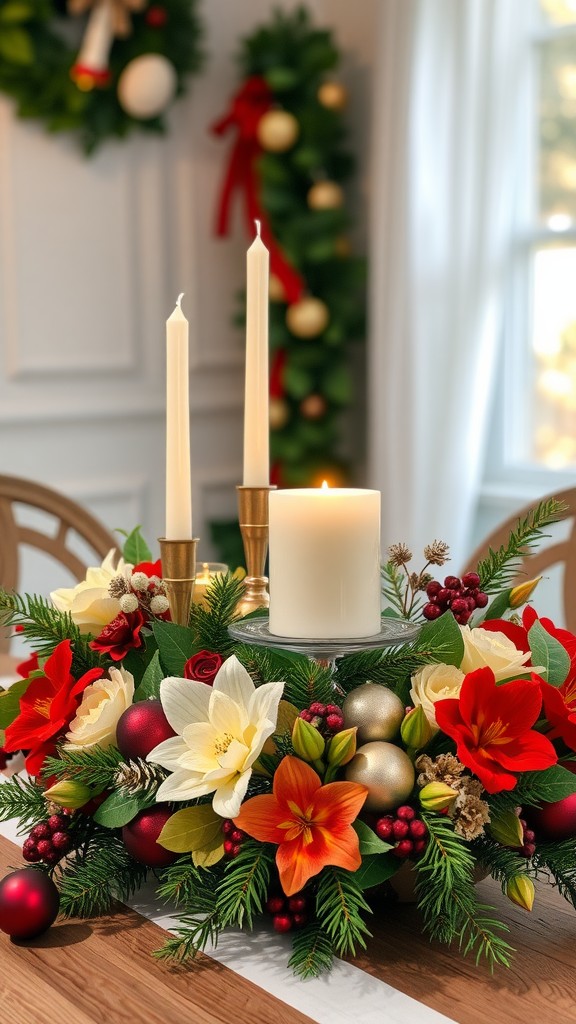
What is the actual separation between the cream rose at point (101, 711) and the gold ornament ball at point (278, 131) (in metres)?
2.29

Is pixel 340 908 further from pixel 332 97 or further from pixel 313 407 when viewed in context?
pixel 332 97

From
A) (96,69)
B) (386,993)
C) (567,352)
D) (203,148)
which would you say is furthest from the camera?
(203,148)

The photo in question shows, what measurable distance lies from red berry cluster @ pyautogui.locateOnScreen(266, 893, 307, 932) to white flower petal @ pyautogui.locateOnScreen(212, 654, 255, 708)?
109mm

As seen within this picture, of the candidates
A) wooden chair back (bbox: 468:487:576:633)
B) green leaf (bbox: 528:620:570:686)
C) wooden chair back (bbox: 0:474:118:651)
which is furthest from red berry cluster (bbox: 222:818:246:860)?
wooden chair back (bbox: 0:474:118:651)

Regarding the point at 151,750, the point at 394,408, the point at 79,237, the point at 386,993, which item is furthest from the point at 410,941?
the point at 79,237

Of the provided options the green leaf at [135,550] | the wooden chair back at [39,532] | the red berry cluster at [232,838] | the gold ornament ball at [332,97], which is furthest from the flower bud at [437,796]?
the gold ornament ball at [332,97]

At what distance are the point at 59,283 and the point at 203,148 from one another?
566 mm

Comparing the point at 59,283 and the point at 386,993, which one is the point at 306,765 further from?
the point at 59,283

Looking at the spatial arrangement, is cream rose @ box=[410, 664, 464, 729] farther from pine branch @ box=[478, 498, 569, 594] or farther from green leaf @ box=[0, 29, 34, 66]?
green leaf @ box=[0, 29, 34, 66]

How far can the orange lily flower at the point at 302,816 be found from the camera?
62 cm

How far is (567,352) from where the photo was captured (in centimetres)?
274

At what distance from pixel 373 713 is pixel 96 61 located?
87.9 inches

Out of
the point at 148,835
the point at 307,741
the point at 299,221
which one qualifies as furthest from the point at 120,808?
the point at 299,221

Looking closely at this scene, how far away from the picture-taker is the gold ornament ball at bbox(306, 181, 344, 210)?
9.22ft
